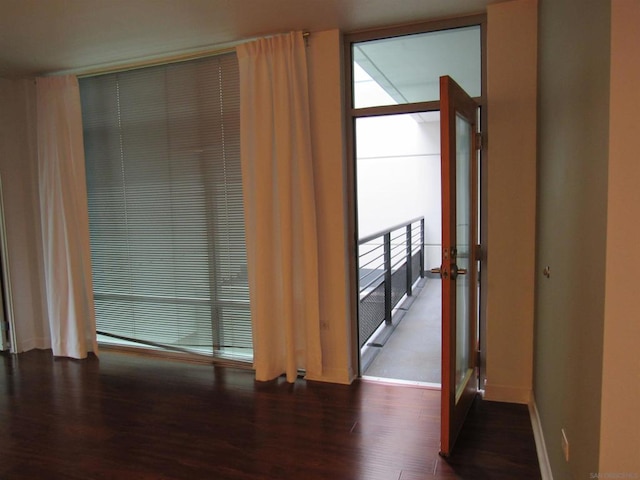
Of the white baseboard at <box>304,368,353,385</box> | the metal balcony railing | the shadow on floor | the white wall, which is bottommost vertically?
the shadow on floor

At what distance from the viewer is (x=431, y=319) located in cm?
538

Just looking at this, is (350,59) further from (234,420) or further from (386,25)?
(234,420)

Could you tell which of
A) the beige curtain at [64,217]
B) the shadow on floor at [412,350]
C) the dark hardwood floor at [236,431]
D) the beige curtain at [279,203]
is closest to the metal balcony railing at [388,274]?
the shadow on floor at [412,350]

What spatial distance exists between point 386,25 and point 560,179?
71.7 inches

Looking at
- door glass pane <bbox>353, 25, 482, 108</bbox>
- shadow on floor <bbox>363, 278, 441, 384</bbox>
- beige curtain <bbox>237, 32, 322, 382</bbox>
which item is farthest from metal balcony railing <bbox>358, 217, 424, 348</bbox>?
door glass pane <bbox>353, 25, 482, 108</bbox>

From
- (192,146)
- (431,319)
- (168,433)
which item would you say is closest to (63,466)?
(168,433)

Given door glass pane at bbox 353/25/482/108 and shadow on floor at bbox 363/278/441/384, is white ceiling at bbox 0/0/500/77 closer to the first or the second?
door glass pane at bbox 353/25/482/108

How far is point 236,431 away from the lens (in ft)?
9.34

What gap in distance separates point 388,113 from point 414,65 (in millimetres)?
444

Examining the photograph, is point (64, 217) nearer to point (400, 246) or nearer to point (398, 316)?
point (398, 316)

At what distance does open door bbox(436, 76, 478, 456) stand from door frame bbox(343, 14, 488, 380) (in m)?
0.06

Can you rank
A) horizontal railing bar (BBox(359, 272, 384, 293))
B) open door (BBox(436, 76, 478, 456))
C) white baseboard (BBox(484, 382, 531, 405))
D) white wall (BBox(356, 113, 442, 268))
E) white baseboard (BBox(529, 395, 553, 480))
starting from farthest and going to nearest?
white wall (BBox(356, 113, 442, 268)) → horizontal railing bar (BBox(359, 272, 384, 293)) → white baseboard (BBox(484, 382, 531, 405)) → open door (BBox(436, 76, 478, 456)) → white baseboard (BBox(529, 395, 553, 480))

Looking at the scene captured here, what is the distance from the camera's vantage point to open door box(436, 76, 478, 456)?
2.43 m

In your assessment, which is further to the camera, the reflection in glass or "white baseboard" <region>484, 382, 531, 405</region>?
"white baseboard" <region>484, 382, 531, 405</region>
